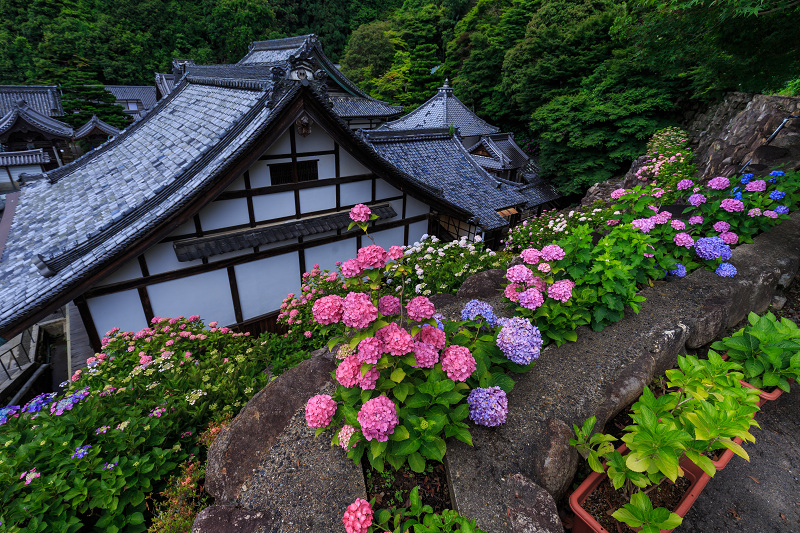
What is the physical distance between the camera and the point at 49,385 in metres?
9.38

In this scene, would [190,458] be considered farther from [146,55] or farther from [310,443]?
[146,55]

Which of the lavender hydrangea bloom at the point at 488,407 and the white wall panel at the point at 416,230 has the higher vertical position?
the lavender hydrangea bloom at the point at 488,407

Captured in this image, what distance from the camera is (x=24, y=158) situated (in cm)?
2542

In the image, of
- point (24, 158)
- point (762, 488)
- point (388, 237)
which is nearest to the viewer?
point (762, 488)

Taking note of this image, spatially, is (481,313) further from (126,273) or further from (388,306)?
(126,273)

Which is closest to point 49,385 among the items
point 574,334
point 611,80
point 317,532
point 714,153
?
point 317,532

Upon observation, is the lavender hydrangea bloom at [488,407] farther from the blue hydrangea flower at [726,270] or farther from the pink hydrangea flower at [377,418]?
the blue hydrangea flower at [726,270]

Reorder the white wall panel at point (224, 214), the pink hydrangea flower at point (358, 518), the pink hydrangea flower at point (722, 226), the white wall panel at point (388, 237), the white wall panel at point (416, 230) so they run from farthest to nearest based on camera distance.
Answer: the white wall panel at point (416, 230), the white wall panel at point (388, 237), the white wall panel at point (224, 214), the pink hydrangea flower at point (722, 226), the pink hydrangea flower at point (358, 518)

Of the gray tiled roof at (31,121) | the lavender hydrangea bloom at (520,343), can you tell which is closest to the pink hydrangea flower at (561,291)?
the lavender hydrangea bloom at (520,343)

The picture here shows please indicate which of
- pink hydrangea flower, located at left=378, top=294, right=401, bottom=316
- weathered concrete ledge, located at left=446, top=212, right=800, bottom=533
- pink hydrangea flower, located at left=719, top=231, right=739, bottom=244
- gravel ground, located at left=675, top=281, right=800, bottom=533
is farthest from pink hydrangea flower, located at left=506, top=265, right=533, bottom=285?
pink hydrangea flower, located at left=719, top=231, right=739, bottom=244

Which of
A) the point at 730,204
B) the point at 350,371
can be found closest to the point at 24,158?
the point at 350,371

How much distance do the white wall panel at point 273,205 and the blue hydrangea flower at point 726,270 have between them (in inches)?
303

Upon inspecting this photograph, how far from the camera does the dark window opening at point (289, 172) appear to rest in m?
7.59

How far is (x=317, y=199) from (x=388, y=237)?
7.80 ft
